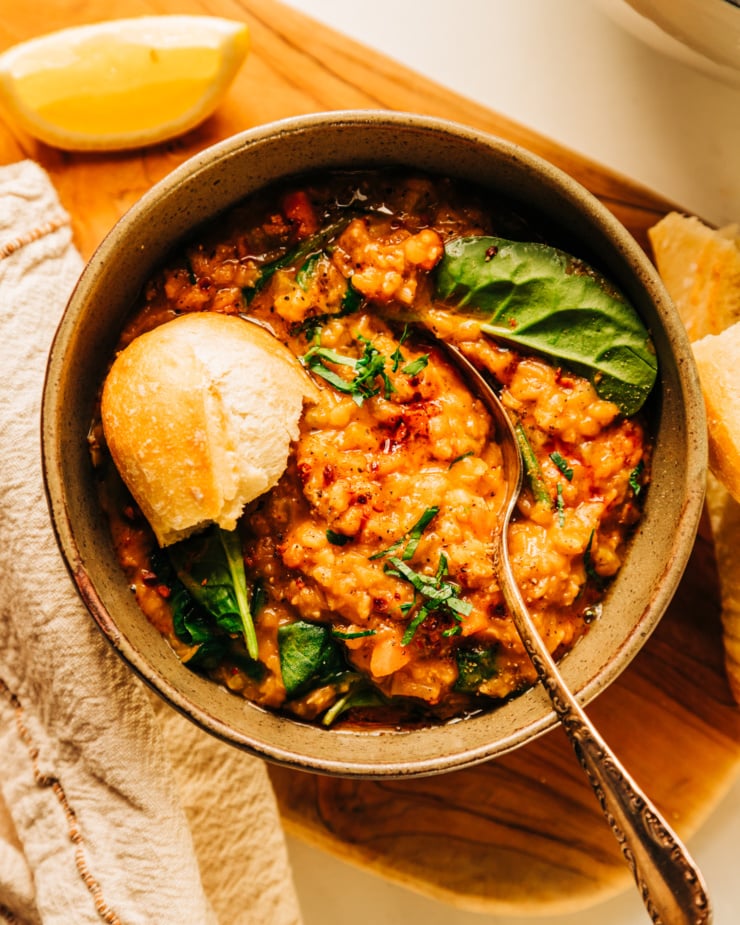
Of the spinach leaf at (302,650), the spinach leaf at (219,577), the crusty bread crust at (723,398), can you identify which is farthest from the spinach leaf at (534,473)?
the spinach leaf at (219,577)

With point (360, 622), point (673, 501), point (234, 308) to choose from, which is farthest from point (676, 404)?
point (234, 308)

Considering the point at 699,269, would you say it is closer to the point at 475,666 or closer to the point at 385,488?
the point at 385,488

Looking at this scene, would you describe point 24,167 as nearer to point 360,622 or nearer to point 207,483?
point 207,483

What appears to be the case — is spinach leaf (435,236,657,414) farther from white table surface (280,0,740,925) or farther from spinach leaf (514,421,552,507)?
white table surface (280,0,740,925)

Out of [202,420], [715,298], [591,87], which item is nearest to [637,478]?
[715,298]

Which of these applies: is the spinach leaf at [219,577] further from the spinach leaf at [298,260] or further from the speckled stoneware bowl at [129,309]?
the spinach leaf at [298,260]
